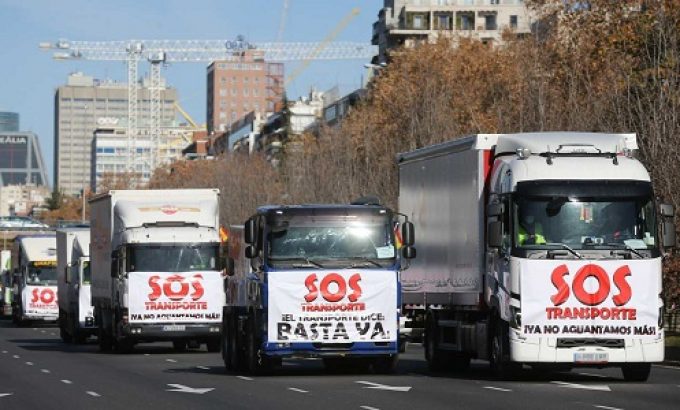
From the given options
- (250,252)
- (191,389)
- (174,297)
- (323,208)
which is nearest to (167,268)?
(174,297)

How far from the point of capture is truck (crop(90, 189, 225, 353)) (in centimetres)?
4312

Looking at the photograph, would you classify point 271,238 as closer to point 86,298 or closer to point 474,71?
point 86,298

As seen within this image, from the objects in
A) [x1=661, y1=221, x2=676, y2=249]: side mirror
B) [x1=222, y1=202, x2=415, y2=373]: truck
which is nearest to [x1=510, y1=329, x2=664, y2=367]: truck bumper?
[x1=661, y1=221, x2=676, y2=249]: side mirror

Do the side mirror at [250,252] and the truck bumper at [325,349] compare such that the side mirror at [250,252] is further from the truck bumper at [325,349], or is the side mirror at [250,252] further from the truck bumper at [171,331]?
the truck bumper at [171,331]

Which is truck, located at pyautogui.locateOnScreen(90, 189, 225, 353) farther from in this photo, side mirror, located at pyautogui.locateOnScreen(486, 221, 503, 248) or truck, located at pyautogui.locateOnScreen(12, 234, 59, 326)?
truck, located at pyautogui.locateOnScreen(12, 234, 59, 326)

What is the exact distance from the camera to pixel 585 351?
90.0ft

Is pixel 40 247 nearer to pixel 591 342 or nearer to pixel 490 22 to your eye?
pixel 591 342

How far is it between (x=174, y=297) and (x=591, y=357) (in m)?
17.3

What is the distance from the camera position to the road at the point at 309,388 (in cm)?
2405

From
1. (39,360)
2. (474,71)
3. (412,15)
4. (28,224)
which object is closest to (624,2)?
(474,71)


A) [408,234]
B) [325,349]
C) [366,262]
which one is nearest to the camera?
[408,234]

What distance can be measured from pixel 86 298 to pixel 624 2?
68.8 ft

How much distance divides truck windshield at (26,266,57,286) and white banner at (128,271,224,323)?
29.2 m

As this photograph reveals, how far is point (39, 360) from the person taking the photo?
40.0 meters
